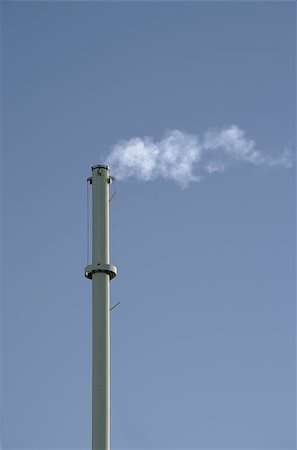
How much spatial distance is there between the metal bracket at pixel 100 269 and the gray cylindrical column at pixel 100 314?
0.21 feet

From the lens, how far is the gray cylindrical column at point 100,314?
57.5 m

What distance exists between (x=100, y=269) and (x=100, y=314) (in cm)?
178

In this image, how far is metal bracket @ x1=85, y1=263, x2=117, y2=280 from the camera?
60000 millimetres

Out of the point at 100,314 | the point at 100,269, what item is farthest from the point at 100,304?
the point at 100,269

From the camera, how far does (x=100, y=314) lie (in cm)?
5966

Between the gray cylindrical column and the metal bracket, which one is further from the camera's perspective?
the metal bracket

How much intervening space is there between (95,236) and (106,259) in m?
1.07

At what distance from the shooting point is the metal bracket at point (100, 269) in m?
60.0

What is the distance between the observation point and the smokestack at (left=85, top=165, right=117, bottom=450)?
189 ft

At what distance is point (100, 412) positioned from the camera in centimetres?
5762

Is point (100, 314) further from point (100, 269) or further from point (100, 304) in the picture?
point (100, 269)

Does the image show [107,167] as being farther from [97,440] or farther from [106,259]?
[97,440]

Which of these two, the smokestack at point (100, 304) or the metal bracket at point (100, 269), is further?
the metal bracket at point (100, 269)

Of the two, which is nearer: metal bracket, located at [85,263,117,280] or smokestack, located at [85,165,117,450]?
smokestack, located at [85,165,117,450]
